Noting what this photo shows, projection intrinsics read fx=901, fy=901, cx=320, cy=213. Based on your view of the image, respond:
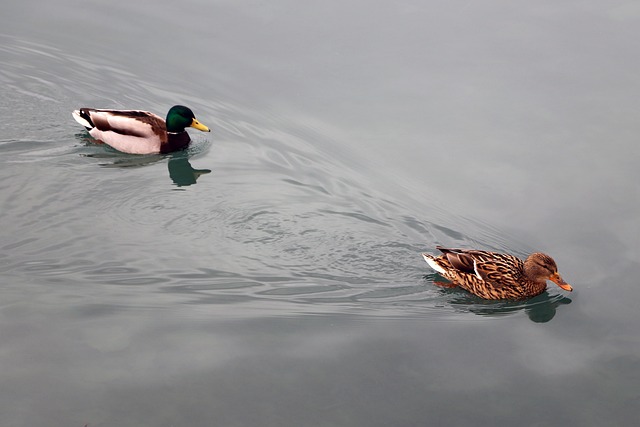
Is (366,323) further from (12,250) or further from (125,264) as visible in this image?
(12,250)

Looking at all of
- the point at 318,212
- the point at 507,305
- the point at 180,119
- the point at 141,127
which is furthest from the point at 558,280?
the point at 141,127

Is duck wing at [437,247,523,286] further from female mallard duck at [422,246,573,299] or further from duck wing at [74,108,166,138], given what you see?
duck wing at [74,108,166,138]

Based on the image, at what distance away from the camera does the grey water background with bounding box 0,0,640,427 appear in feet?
19.6

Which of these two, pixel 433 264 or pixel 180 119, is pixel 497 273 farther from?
pixel 180 119

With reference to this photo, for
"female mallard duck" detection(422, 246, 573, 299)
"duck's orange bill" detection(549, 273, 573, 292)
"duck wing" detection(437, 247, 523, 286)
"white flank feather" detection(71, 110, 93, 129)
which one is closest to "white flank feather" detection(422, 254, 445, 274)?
"female mallard duck" detection(422, 246, 573, 299)

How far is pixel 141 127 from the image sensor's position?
10172 mm

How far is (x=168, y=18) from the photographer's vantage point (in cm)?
1223

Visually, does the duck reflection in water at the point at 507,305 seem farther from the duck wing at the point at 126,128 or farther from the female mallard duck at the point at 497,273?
the duck wing at the point at 126,128

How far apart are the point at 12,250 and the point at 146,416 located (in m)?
2.69

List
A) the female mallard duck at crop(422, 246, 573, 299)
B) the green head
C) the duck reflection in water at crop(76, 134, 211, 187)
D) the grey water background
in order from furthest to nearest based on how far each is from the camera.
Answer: the green head
the duck reflection in water at crop(76, 134, 211, 187)
the female mallard duck at crop(422, 246, 573, 299)
the grey water background

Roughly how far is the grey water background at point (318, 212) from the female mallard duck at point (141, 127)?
20cm

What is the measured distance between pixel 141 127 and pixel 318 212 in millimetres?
2724

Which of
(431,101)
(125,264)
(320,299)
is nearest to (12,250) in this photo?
(125,264)

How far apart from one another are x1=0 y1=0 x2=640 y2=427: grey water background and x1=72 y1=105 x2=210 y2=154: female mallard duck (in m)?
0.20
